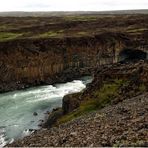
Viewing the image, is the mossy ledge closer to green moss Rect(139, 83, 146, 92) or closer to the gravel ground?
green moss Rect(139, 83, 146, 92)

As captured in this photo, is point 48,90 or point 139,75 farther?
point 48,90

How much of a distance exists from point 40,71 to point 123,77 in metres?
32.7

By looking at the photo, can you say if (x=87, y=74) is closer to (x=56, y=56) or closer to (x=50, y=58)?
(x=56, y=56)

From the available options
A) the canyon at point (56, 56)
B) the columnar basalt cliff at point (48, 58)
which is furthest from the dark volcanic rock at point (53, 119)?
the columnar basalt cliff at point (48, 58)

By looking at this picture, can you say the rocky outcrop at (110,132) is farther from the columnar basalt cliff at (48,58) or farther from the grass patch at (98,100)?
the columnar basalt cliff at (48,58)

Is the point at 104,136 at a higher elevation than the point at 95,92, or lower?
higher

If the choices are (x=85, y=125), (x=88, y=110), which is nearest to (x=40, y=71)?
(x=88, y=110)

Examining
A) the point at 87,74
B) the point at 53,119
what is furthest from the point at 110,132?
the point at 87,74

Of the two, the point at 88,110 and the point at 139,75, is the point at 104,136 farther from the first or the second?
the point at 139,75

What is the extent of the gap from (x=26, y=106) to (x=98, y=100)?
1638 centimetres

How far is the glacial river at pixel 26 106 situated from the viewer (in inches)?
1795

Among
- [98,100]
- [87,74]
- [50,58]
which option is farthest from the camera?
[87,74]

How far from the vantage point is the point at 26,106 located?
5653 centimetres

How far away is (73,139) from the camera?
2459cm
